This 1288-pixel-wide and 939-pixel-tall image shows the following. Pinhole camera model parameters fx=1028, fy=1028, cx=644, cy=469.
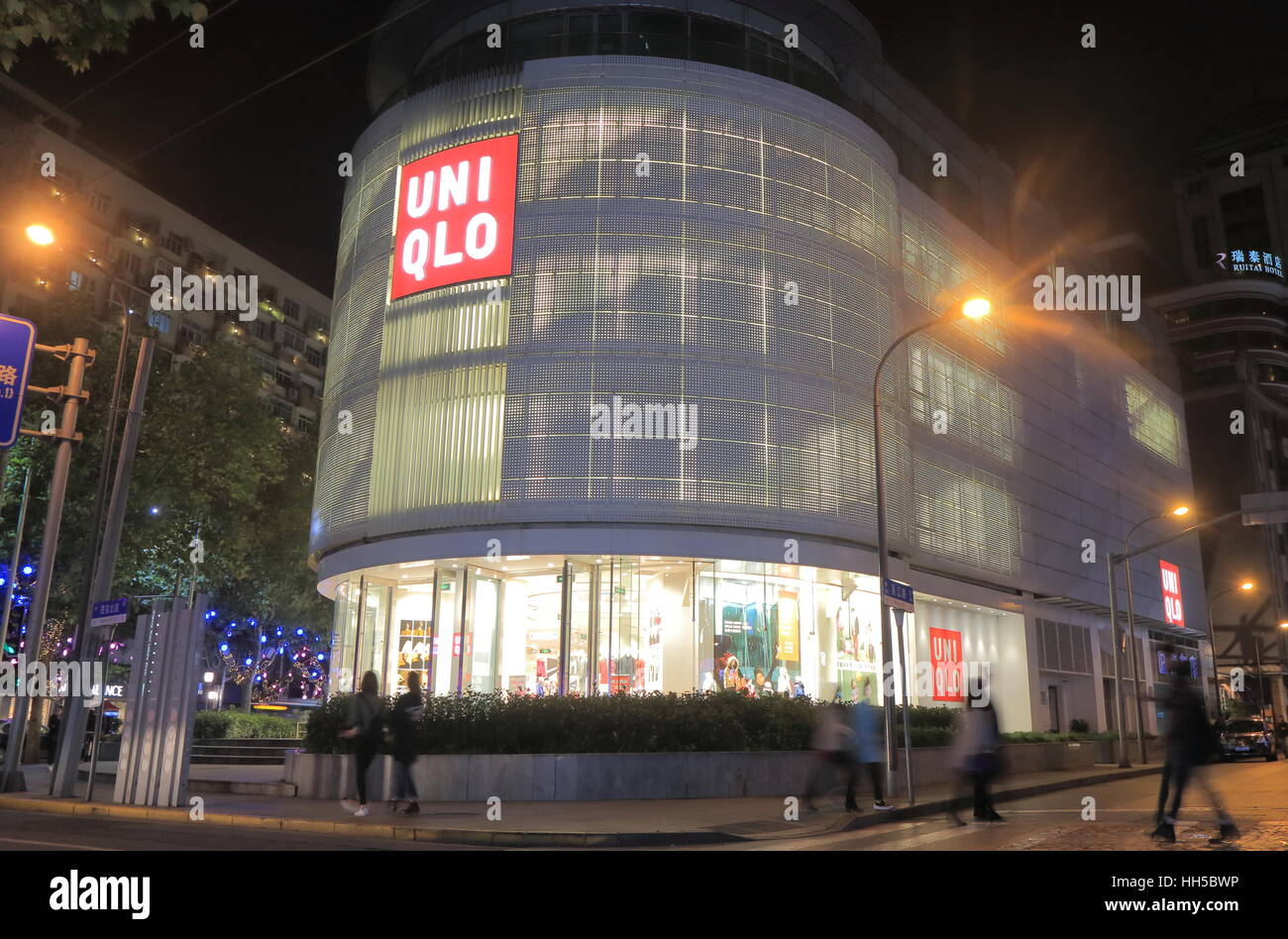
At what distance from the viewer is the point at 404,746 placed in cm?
1538

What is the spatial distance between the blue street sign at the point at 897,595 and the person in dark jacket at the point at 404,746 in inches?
312

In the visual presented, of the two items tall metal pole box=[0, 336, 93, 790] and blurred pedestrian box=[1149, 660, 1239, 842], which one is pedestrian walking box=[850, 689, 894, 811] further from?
tall metal pole box=[0, 336, 93, 790]

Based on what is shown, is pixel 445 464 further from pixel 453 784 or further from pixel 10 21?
pixel 10 21

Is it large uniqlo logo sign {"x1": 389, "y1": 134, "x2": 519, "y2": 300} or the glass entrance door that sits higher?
large uniqlo logo sign {"x1": 389, "y1": 134, "x2": 519, "y2": 300}

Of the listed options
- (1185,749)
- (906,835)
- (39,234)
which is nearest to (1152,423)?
(906,835)

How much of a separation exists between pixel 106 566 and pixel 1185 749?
59.2 feet

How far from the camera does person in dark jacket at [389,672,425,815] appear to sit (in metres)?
15.4

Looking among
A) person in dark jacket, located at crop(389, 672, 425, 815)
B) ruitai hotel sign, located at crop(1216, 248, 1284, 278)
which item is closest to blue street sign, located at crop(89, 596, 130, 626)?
person in dark jacket, located at crop(389, 672, 425, 815)

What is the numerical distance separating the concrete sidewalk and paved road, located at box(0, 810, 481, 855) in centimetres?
51

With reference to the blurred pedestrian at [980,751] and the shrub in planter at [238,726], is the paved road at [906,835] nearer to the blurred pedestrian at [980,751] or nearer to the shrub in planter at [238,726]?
the blurred pedestrian at [980,751]

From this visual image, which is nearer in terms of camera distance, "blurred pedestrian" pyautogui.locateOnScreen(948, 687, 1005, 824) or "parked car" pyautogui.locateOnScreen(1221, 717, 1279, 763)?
"blurred pedestrian" pyautogui.locateOnScreen(948, 687, 1005, 824)

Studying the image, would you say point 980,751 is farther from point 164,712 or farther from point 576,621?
point 164,712

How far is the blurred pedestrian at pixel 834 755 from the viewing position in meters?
16.1

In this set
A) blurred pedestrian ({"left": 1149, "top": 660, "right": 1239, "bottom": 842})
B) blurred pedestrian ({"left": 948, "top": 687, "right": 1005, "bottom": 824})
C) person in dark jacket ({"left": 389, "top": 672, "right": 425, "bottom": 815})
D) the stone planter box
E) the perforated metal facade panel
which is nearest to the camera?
blurred pedestrian ({"left": 1149, "top": 660, "right": 1239, "bottom": 842})
